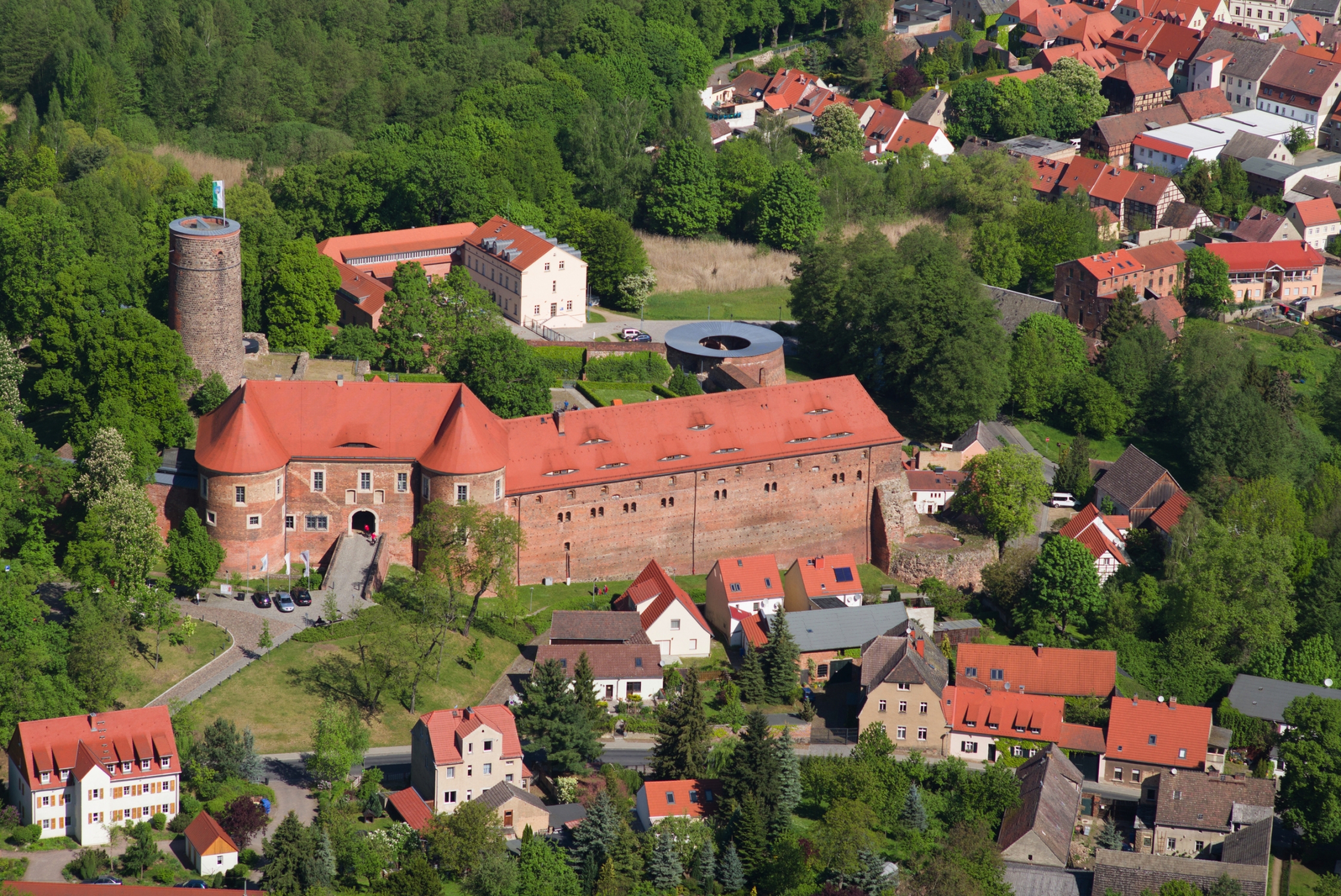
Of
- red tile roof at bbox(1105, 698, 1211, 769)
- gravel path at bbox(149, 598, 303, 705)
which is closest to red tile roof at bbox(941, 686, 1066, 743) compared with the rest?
red tile roof at bbox(1105, 698, 1211, 769)

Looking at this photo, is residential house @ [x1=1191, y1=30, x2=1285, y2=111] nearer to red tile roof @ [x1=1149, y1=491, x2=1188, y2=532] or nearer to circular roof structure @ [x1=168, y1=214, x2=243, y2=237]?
red tile roof @ [x1=1149, y1=491, x2=1188, y2=532]

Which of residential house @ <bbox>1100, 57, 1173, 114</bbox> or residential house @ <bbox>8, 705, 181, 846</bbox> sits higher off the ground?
residential house @ <bbox>1100, 57, 1173, 114</bbox>

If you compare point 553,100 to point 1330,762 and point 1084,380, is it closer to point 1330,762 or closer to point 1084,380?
point 1084,380

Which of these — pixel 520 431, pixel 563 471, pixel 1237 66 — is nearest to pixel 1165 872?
pixel 563 471

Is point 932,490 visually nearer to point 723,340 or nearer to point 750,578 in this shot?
point 750,578

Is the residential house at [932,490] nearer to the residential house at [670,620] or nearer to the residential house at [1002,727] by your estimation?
the residential house at [670,620]

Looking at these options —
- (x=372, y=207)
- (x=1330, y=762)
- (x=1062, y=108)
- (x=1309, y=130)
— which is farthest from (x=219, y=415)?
(x=1309, y=130)
